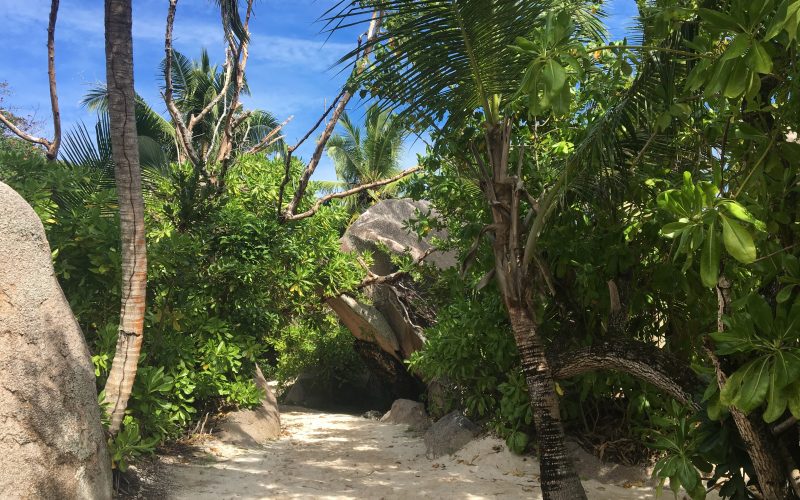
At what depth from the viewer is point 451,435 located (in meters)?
7.99

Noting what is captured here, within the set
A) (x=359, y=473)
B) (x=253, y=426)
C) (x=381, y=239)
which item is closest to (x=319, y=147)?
(x=381, y=239)

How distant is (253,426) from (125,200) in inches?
180

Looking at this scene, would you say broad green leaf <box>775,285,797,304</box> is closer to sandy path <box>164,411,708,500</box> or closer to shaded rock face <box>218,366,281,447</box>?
sandy path <box>164,411,708,500</box>

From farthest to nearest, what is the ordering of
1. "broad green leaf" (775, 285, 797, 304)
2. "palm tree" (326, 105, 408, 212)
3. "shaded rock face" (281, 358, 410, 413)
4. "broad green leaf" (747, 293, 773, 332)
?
"palm tree" (326, 105, 408, 212), "shaded rock face" (281, 358, 410, 413), "broad green leaf" (775, 285, 797, 304), "broad green leaf" (747, 293, 773, 332)

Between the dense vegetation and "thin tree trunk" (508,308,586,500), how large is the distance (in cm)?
2

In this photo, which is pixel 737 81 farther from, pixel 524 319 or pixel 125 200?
pixel 125 200

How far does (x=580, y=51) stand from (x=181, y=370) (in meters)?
6.16

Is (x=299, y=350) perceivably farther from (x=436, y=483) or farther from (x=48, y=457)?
(x=48, y=457)

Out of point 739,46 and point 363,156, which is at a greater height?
point 363,156

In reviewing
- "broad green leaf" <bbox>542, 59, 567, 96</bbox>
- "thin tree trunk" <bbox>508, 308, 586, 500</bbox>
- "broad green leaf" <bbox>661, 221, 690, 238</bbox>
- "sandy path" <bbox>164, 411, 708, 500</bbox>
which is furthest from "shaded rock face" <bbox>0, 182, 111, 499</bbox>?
"broad green leaf" <bbox>661, 221, 690, 238</bbox>

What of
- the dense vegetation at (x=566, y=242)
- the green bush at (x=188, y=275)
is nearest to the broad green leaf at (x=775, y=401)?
the dense vegetation at (x=566, y=242)

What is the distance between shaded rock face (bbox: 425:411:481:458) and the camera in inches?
309

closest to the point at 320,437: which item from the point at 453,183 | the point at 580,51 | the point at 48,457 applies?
the point at 453,183

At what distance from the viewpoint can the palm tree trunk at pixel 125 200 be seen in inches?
→ 215
